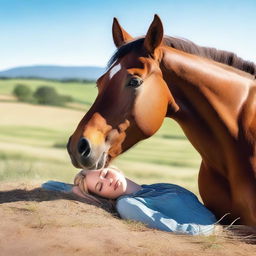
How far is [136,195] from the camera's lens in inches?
205

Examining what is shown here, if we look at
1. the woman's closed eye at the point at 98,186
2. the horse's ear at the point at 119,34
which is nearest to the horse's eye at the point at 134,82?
the horse's ear at the point at 119,34

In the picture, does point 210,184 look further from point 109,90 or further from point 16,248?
point 16,248

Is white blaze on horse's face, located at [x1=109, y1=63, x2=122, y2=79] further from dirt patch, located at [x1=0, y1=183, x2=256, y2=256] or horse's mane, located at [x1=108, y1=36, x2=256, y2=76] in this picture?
dirt patch, located at [x1=0, y1=183, x2=256, y2=256]

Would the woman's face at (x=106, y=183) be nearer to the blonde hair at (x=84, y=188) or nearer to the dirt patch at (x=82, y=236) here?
the blonde hair at (x=84, y=188)

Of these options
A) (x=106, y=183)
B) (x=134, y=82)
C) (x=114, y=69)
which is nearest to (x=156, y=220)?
(x=106, y=183)

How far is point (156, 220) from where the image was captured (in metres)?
4.73

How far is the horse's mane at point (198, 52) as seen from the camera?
14.8ft

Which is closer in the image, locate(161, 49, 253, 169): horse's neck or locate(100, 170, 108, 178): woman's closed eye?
locate(161, 49, 253, 169): horse's neck

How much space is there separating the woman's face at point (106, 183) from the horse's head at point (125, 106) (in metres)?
0.93

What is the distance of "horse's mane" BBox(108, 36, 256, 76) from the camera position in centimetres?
450

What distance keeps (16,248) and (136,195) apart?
166cm

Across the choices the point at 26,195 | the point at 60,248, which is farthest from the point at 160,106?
the point at 26,195

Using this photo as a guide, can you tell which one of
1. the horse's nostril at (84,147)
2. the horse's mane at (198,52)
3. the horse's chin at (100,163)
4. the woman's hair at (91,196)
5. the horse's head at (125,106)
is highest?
the horse's mane at (198,52)

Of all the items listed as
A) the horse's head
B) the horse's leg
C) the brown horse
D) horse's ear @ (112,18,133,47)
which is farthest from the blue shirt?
horse's ear @ (112,18,133,47)
